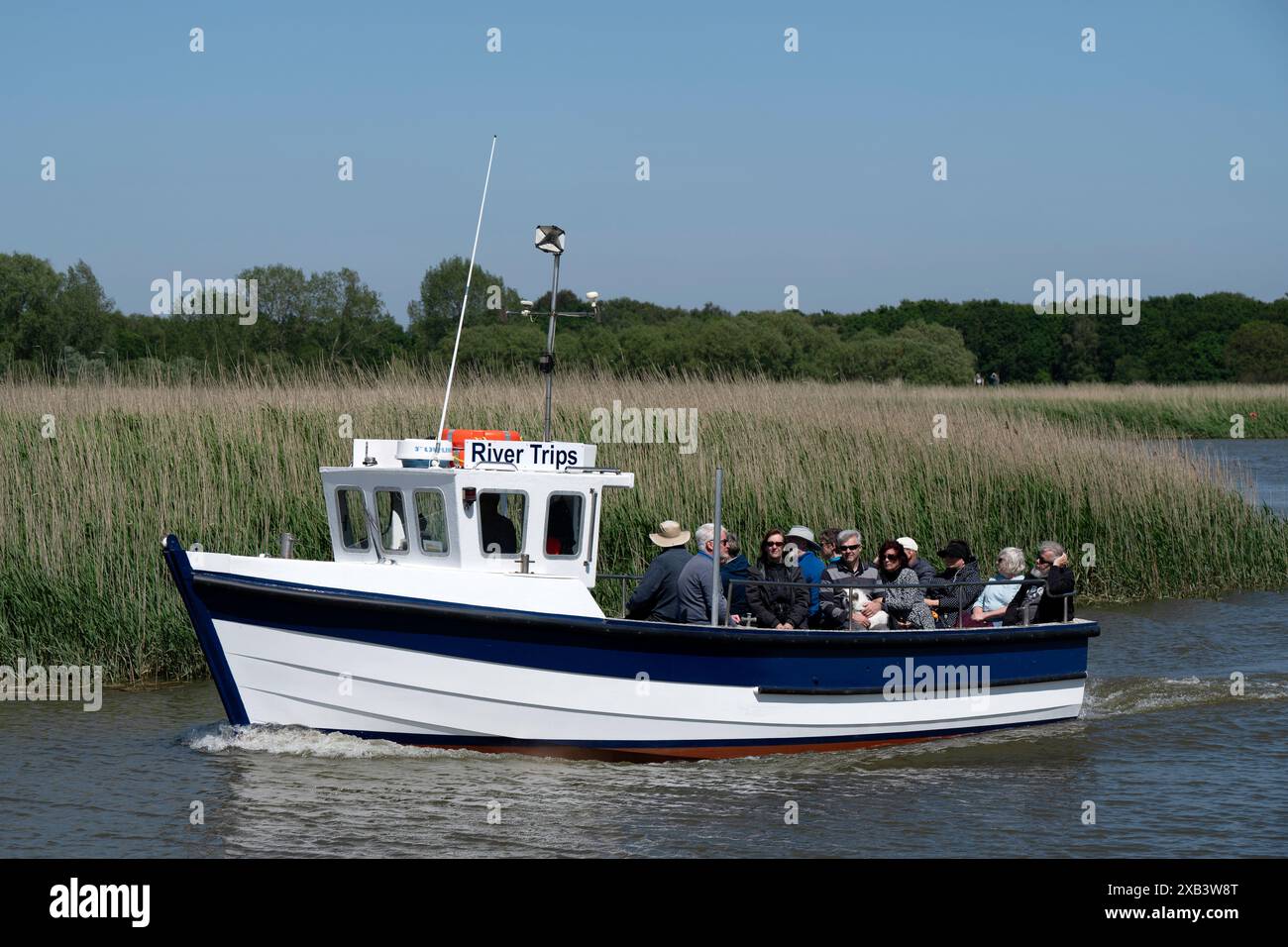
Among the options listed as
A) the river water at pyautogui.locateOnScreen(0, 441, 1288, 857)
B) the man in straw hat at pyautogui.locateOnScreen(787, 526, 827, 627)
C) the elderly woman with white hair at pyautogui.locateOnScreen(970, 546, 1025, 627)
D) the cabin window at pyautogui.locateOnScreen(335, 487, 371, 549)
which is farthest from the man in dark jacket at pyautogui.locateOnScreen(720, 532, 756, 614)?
the cabin window at pyautogui.locateOnScreen(335, 487, 371, 549)

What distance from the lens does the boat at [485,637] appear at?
Result: 33.3 ft

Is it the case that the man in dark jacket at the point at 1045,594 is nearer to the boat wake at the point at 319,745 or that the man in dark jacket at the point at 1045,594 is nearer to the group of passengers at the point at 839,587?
the group of passengers at the point at 839,587

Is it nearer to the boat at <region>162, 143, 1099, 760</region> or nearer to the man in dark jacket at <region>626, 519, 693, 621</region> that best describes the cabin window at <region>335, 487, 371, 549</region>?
the boat at <region>162, 143, 1099, 760</region>

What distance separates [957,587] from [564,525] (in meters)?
3.66

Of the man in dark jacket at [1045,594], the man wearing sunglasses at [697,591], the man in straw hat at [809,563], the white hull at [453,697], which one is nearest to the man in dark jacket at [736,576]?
the man wearing sunglasses at [697,591]

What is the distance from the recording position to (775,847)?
8.88m

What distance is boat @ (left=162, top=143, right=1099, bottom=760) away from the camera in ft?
33.3

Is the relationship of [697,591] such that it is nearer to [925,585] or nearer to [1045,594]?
[925,585]

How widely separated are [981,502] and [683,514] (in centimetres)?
431

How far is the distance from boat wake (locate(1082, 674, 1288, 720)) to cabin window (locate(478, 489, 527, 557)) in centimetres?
550

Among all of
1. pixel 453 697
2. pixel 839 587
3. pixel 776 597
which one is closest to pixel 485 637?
pixel 453 697

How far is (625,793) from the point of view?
9.98 m

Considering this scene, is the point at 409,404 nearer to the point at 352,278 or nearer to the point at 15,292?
the point at 352,278

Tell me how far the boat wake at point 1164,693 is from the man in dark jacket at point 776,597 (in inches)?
127
